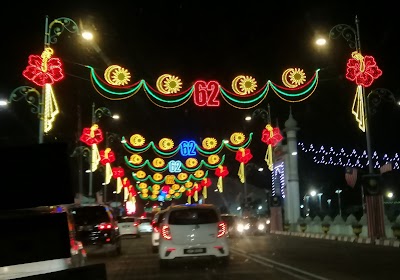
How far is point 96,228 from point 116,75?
19.0ft

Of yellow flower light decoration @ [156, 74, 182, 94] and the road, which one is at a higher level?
yellow flower light decoration @ [156, 74, 182, 94]

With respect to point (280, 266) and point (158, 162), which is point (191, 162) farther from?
point (280, 266)

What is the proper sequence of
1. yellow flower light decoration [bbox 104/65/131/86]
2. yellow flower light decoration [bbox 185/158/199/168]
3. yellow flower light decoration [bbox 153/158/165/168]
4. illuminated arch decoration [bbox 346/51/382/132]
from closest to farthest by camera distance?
yellow flower light decoration [bbox 104/65/131/86], illuminated arch decoration [bbox 346/51/382/132], yellow flower light decoration [bbox 185/158/199/168], yellow flower light decoration [bbox 153/158/165/168]

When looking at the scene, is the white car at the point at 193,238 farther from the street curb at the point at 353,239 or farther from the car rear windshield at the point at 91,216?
the street curb at the point at 353,239

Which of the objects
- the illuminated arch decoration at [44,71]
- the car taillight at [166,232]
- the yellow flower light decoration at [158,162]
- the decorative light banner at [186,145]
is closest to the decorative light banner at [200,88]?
the illuminated arch decoration at [44,71]

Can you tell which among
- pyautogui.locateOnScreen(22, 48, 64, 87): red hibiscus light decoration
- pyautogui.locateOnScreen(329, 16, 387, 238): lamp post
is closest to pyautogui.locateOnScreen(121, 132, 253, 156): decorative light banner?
pyautogui.locateOnScreen(329, 16, 387, 238): lamp post

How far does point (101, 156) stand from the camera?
Answer: 41.7 meters

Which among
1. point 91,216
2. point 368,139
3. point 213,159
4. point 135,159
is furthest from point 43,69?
point 213,159

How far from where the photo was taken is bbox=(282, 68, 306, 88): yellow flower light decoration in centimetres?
2295

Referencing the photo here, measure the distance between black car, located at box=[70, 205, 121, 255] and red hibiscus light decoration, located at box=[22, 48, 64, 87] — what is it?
4848 mm

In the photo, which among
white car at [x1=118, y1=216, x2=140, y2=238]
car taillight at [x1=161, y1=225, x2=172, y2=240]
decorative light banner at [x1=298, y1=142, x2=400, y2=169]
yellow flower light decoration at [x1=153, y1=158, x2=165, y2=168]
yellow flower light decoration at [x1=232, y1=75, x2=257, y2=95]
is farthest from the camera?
yellow flower light decoration at [x1=153, y1=158, x2=165, y2=168]

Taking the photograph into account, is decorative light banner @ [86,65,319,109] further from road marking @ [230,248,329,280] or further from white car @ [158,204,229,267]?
white car @ [158,204,229,267]

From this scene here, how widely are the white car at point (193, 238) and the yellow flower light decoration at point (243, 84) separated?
336 inches

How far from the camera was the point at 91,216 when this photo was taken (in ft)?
68.1
